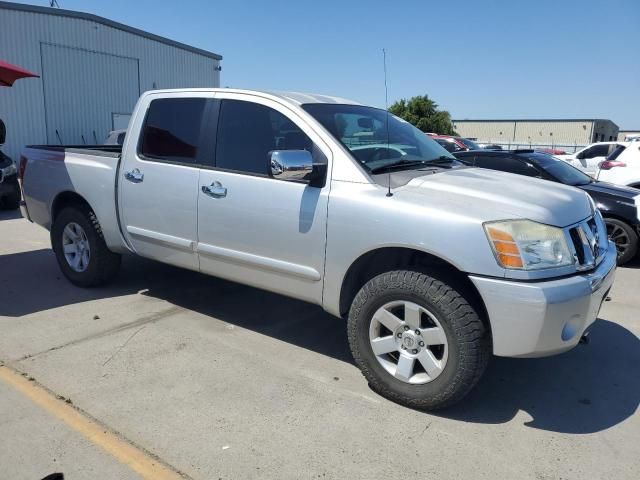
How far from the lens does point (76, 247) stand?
5.43 meters

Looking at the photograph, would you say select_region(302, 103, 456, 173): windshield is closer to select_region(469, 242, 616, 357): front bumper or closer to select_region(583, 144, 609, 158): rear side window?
select_region(469, 242, 616, 357): front bumper

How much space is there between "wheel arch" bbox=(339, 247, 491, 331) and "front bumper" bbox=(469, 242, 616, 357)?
148 millimetres

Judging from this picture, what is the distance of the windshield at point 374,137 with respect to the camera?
3.71m

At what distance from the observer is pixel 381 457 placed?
279 cm

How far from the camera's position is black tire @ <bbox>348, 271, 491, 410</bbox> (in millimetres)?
2984

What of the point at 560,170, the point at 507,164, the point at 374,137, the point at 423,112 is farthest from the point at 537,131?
the point at 374,137

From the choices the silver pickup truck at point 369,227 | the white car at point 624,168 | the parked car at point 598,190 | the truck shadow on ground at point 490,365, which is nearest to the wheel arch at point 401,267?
the silver pickup truck at point 369,227

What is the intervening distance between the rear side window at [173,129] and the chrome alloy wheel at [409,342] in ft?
6.79

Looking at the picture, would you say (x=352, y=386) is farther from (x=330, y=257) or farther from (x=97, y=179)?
(x=97, y=179)

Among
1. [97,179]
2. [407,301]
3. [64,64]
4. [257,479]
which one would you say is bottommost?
[257,479]

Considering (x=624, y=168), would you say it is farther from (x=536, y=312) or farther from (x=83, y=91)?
(x=83, y=91)

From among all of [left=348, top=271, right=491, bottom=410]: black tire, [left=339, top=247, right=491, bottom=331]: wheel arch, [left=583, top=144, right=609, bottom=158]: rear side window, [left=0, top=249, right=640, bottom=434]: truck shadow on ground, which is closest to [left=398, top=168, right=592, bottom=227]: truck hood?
[left=339, top=247, right=491, bottom=331]: wheel arch

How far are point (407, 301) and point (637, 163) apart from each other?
915 centimetres

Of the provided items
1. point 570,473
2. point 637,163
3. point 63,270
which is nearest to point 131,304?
point 63,270
